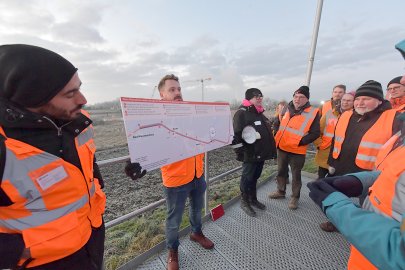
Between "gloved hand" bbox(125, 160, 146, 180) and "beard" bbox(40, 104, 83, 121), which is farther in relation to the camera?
"gloved hand" bbox(125, 160, 146, 180)

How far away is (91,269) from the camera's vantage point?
1.29 meters

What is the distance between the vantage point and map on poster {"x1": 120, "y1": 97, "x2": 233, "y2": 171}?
69.0 inches

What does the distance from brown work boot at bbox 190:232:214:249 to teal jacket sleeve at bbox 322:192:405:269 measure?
70.3 inches

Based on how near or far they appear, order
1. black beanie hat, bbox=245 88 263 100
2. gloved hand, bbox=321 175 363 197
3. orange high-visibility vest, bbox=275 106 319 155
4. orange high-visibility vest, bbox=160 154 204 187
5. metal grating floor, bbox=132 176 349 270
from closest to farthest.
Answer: gloved hand, bbox=321 175 363 197, orange high-visibility vest, bbox=160 154 204 187, metal grating floor, bbox=132 176 349 270, black beanie hat, bbox=245 88 263 100, orange high-visibility vest, bbox=275 106 319 155

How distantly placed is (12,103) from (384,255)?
5.69 feet

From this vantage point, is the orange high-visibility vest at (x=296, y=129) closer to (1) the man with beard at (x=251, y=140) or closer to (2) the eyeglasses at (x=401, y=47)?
(1) the man with beard at (x=251, y=140)

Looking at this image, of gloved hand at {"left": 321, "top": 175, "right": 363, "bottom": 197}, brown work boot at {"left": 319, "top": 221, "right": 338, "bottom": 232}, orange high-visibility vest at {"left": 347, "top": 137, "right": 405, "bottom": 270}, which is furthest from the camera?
brown work boot at {"left": 319, "top": 221, "right": 338, "bottom": 232}

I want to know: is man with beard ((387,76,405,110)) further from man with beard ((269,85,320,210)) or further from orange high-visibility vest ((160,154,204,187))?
orange high-visibility vest ((160,154,204,187))

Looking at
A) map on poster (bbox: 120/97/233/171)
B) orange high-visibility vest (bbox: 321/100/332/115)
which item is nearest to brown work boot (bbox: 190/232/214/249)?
map on poster (bbox: 120/97/233/171)

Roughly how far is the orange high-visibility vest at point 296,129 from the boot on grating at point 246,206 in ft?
3.41

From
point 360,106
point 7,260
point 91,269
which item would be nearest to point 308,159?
point 360,106

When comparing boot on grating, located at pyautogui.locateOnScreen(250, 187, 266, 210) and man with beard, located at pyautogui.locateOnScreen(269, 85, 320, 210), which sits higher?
man with beard, located at pyautogui.locateOnScreen(269, 85, 320, 210)

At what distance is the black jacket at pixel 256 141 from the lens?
3.24 metres

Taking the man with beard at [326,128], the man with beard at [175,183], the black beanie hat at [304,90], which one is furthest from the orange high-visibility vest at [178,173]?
the man with beard at [326,128]
